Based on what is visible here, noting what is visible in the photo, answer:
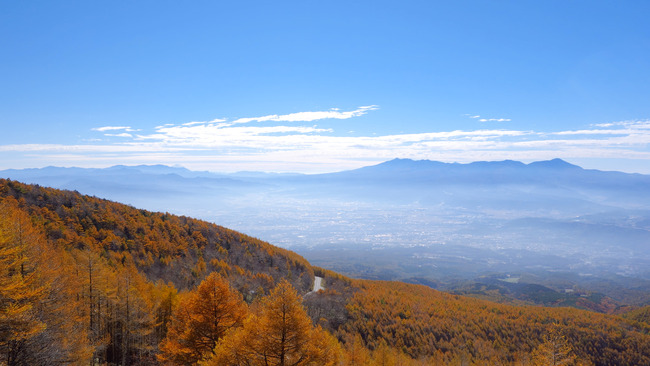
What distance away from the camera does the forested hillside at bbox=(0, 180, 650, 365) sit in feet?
42.5

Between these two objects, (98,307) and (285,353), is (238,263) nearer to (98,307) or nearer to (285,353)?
(98,307)

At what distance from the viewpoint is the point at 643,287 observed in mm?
176625

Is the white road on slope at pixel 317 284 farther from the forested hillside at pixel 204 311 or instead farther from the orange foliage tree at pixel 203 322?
the orange foliage tree at pixel 203 322

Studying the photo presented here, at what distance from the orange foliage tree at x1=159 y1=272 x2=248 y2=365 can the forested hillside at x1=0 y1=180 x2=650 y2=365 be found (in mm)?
62

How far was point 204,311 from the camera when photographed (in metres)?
17.2

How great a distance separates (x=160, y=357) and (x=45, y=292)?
7.25 m

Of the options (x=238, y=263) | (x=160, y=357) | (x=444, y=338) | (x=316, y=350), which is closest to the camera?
(x=316, y=350)

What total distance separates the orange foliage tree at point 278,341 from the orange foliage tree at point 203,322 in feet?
13.6

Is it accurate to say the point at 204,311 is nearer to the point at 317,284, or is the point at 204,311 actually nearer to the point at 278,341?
the point at 278,341

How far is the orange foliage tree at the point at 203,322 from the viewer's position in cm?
1697

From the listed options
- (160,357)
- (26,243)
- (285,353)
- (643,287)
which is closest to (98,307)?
(160,357)

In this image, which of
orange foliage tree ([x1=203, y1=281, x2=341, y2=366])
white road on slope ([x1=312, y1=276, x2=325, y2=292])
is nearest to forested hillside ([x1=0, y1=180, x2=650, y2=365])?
orange foliage tree ([x1=203, y1=281, x2=341, y2=366])

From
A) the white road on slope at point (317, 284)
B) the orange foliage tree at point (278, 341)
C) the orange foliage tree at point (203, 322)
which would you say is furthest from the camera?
the white road on slope at point (317, 284)

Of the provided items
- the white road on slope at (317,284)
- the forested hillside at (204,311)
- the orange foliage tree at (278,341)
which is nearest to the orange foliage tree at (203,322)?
the forested hillside at (204,311)
